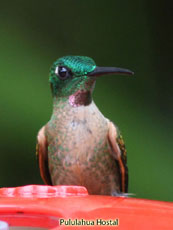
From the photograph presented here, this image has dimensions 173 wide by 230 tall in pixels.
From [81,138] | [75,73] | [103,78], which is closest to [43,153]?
[81,138]

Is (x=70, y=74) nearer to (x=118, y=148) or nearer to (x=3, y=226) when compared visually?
(x=118, y=148)

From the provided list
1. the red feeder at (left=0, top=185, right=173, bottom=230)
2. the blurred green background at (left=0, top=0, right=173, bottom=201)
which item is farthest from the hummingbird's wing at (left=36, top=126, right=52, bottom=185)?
the red feeder at (left=0, top=185, right=173, bottom=230)

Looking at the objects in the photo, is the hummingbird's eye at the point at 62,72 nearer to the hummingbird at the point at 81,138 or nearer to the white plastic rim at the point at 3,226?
the hummingbird at the point at 81,138

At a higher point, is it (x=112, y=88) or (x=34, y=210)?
(x=112, y=88)

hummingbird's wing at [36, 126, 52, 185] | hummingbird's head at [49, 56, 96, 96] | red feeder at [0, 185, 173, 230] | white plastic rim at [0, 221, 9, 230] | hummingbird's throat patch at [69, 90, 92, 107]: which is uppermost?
hummingbird's head at [49, 56, 96, 96]

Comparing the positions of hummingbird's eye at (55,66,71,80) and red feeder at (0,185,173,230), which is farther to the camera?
hummingbird's eye at (55,66,71,80)

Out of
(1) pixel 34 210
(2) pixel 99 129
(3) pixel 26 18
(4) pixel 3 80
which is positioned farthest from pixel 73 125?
(1) pixel 34 210

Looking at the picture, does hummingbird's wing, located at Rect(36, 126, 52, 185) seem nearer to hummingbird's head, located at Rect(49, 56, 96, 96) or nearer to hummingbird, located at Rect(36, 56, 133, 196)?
hummingbird, located at Rect(36, 56, 133, 196)

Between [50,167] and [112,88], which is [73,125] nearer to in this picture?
[50,167]
